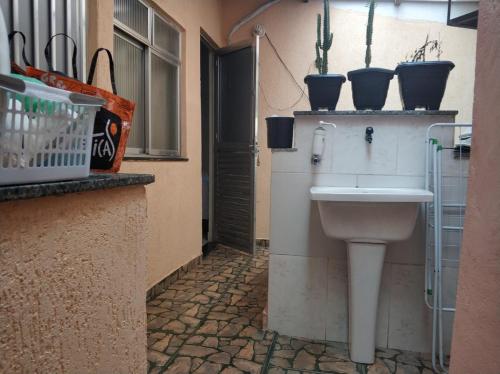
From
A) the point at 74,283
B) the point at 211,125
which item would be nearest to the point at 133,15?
the point at 211,125

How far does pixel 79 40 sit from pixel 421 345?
2.17 metres

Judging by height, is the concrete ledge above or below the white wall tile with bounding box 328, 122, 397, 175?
below

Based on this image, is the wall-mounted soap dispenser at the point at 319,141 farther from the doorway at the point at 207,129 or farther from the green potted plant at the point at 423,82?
the doorway at the point at 207,129

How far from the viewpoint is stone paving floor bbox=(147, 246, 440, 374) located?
1458mm

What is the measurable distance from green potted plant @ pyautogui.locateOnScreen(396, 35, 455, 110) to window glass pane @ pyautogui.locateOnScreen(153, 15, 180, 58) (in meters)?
1.60

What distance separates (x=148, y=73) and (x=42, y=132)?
1760mm

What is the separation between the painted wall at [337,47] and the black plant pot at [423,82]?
180 centimetres

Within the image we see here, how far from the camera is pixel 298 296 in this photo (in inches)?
67.5

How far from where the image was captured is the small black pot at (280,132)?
1663mm

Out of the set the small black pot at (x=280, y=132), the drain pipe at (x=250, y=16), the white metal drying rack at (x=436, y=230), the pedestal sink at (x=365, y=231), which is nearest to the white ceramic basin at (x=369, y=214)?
the pedestal sink at (x=365, y=231)

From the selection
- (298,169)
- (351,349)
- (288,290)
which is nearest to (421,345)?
(351,349)

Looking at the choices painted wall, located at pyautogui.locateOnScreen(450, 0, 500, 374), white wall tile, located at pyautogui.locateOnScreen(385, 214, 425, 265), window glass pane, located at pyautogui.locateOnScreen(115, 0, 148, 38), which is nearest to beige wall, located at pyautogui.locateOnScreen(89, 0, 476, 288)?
window glass pane, located at pyautogui.locateOnScreen(115, 0, 148, 38)

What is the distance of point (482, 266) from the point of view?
1.83 feet

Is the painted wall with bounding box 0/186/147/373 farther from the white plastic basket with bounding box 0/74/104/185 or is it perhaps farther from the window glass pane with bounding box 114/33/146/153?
the window glass pane with bounding box 114/33/146/153
